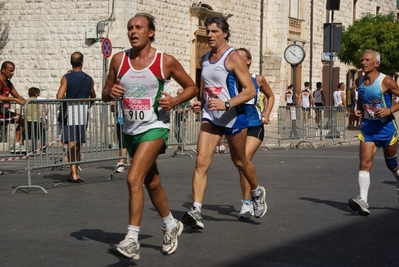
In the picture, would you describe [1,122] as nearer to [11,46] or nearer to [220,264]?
[220,264]

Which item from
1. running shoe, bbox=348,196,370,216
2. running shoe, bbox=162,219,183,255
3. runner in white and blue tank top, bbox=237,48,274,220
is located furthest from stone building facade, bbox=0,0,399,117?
running shoe, bbox=162,219,183,255

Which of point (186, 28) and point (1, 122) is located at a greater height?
point (186, 28)

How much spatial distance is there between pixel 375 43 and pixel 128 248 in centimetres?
3255

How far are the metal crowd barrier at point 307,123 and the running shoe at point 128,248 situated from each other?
1653 centimetres

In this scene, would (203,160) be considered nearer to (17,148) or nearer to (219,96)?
(219,96)

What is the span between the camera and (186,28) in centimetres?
3130

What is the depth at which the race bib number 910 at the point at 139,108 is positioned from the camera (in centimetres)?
729

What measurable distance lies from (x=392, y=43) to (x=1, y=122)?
2647cm

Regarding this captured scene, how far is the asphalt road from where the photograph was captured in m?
7.25

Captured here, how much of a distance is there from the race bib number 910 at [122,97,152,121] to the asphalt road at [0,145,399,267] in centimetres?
106

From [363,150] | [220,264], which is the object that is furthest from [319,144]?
[220,264]

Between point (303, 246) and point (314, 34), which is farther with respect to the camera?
point (314, 34)

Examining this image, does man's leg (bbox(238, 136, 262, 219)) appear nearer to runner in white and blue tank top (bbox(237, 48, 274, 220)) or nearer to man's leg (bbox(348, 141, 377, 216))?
runner in white and blue tank top (bbox(237, 48, 274, 220))

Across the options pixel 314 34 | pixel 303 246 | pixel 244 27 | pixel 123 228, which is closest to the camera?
pixel 303 246
